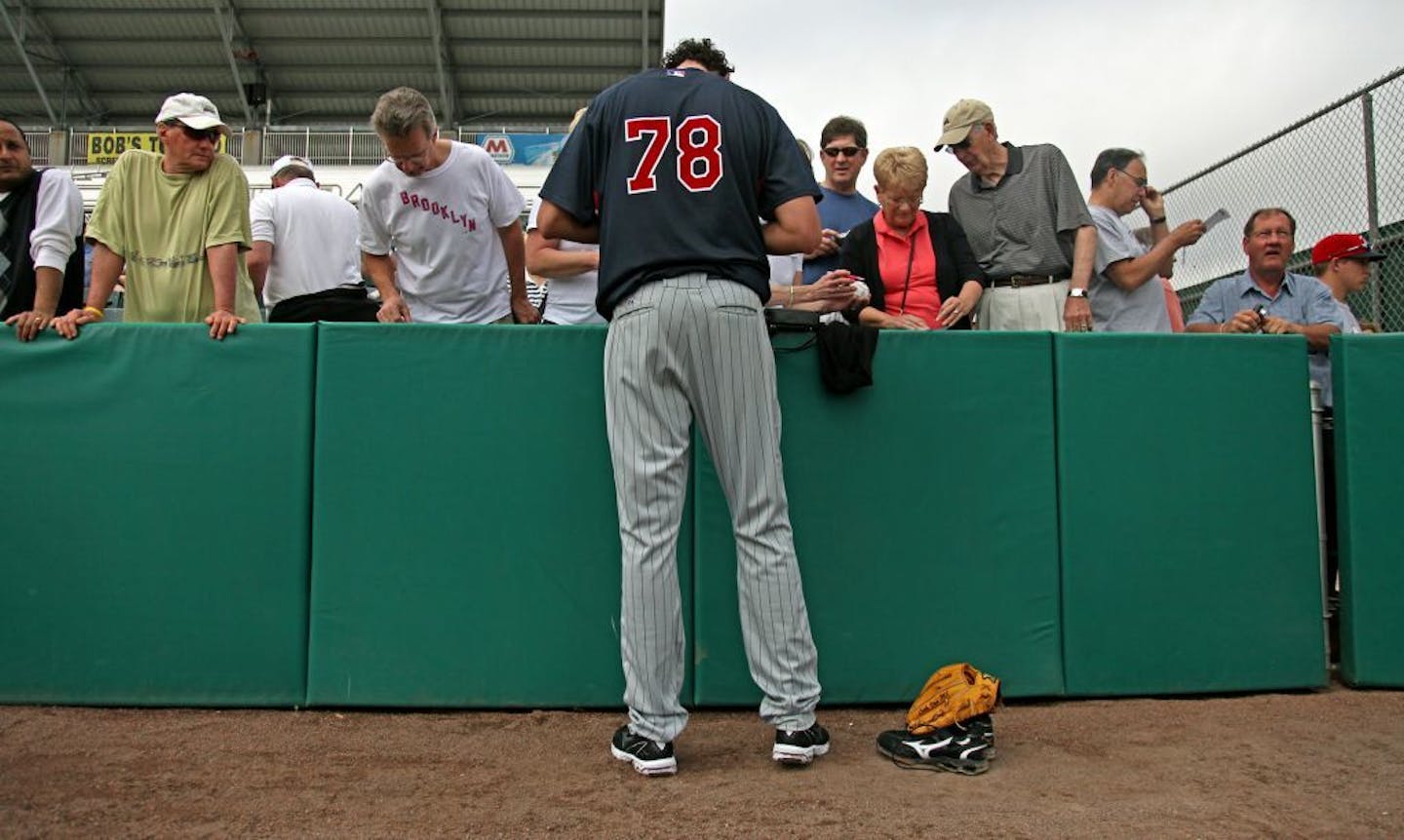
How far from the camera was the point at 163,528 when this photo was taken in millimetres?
3807

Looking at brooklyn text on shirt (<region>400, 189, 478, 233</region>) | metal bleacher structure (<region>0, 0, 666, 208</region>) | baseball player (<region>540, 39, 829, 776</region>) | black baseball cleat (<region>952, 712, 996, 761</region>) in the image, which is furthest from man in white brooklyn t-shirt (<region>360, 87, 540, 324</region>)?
metal bleacher structure (<region>0, 0, 666, 208</region>)

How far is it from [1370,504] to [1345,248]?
81.2 inches

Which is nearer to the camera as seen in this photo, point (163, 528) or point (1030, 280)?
point (163, 528)

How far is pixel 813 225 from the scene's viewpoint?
348 cm

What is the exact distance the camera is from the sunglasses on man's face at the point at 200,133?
4160mm

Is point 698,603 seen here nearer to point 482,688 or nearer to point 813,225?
point 482,688

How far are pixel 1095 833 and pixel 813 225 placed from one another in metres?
1.89

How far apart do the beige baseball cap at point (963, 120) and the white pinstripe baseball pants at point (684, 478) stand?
190cm

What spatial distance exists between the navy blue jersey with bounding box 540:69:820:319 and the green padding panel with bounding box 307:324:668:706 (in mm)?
629

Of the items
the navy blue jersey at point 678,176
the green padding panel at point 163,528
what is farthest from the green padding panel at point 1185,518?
the green padding panel at point 163,528

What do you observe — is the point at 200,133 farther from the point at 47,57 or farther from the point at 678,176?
the point at 47,57

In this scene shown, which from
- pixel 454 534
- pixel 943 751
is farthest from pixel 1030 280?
pixel 454 534

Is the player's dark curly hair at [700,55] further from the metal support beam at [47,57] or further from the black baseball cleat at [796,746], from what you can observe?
the metal support beam at [47,57]

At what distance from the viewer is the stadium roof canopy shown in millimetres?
21500
